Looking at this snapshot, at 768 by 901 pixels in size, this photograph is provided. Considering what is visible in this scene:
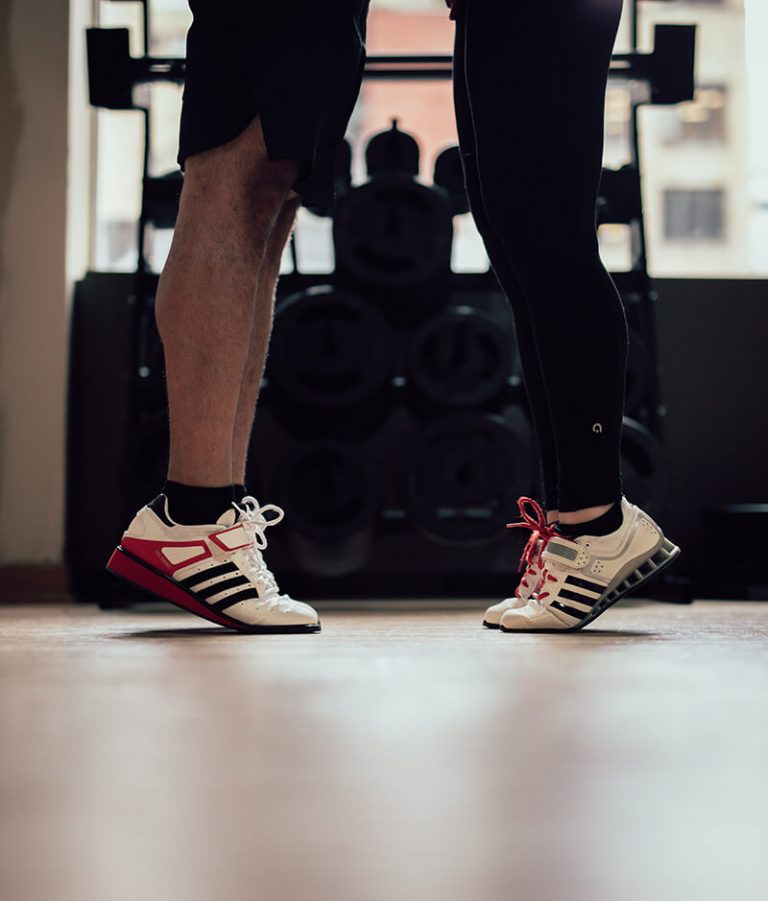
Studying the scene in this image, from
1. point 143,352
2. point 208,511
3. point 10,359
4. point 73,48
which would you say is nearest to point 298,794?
point 208,511

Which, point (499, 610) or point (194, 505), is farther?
point (499, 610)

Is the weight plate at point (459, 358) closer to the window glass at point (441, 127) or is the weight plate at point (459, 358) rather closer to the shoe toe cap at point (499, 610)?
the window glass at point (441, 127)

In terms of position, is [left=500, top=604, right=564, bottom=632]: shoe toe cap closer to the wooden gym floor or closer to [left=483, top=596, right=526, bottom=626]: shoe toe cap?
Answer: [left=483, top=596, right=526, bottom=626]: shoe toe cap

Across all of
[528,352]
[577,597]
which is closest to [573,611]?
[577,597]

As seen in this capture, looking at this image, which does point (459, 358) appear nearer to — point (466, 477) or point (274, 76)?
point (466, 477)

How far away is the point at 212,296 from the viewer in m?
1.32

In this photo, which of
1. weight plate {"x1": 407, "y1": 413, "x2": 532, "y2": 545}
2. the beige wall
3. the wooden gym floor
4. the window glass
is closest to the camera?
the wooden gym floor

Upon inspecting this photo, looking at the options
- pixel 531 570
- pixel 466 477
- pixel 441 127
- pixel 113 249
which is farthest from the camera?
pixel 441 127

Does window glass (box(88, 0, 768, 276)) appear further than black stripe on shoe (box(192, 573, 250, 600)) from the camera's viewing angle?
Yes

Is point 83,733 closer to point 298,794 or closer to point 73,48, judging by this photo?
point 298,794

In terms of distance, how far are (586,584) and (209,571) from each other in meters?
0.44

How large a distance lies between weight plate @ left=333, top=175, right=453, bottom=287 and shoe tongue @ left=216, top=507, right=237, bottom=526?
1.27 m

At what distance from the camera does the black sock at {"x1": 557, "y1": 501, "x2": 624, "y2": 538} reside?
1.36 metres

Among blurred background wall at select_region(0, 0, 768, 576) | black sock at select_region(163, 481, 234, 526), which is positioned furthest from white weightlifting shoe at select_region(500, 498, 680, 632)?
blurred background wall at select_region(0, 0, 768, 576)
